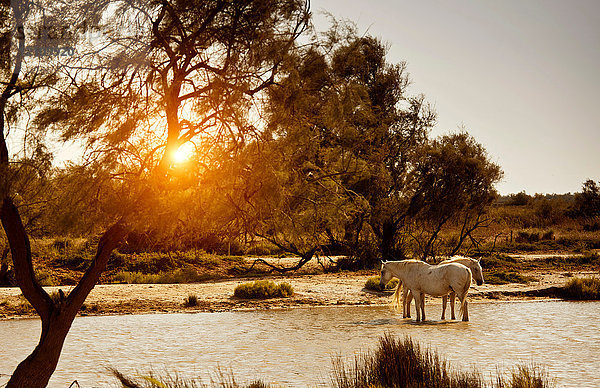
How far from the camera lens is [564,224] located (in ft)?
164

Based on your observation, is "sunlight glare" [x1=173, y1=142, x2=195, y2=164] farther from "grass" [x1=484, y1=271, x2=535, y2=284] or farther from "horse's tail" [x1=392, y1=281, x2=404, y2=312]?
"grass" [x1=484, y1=271, x2=535, y2=284]

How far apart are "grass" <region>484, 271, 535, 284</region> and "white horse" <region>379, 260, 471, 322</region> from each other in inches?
302

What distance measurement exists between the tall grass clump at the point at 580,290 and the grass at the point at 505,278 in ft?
6.90

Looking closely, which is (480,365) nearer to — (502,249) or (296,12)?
(296,12)

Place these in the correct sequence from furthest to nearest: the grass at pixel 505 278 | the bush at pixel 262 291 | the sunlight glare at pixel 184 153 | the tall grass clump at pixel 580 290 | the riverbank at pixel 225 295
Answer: the grass at pixel 505 278 < the tall grass clump at pixel 580 290 < the bush at pixel 262 291 < the riverbank at pixel 225 295 < the sunlight glare at pixel 184 153

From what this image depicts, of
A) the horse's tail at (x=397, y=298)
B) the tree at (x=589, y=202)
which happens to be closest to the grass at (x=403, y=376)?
the horse's tail at (x=397, y=298)

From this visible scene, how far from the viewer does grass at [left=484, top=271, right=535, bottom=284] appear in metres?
23.1

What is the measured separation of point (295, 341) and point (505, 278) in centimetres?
1276

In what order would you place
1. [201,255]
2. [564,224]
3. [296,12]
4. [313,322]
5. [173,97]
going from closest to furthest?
[173,97] < [296,12] < [313,322] < [201,255] < [564,224]

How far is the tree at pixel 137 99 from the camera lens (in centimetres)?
714

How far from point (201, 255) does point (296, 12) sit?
19.8 m

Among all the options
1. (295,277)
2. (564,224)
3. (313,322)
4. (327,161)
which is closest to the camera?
(327,161)

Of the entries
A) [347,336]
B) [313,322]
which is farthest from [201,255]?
[347,336]

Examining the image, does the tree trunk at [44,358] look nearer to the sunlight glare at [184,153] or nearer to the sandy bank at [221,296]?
the sunlight glare at [184,153]
